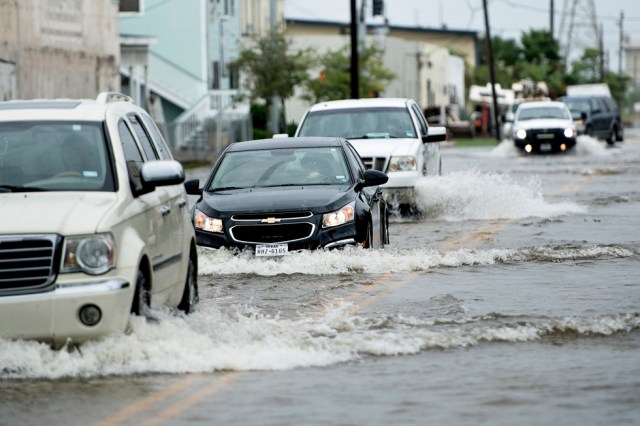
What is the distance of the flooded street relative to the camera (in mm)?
8172

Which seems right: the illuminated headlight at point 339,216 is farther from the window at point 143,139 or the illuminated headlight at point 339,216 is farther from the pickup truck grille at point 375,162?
the pickup truck grille at point 375,162

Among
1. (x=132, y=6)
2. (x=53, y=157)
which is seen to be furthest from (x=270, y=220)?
(x=132, y=6)

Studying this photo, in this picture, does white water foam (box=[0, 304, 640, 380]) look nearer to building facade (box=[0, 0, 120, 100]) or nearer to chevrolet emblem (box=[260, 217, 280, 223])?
chevrolet emblem (box=[260, 217, 280, 223])

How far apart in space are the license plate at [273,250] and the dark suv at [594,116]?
4167 cm

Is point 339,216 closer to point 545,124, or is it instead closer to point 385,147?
point 385,147

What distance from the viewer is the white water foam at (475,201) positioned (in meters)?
23.8

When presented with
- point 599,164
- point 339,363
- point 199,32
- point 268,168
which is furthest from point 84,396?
point 199,32

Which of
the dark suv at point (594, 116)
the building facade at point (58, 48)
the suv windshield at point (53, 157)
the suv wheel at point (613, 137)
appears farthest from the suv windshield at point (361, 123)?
the suv wheel at point (613, 137)

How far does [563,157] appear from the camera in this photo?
49.4 metres

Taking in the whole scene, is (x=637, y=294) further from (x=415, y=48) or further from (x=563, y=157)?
(x=415, y=48)

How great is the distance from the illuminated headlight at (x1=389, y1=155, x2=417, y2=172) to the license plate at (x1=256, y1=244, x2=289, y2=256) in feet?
24.8

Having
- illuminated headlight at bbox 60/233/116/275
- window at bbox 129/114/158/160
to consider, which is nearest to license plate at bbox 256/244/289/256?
window at bbox 129/114/158/160

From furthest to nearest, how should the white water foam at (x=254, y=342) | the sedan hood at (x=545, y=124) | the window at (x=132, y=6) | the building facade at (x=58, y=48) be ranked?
1. the sedan hood at (x=545, y=124)
2. the window at (x=132, y=6)
3. the building facade at (x=58, y=48)
4. the white water foam at (x=254, y=342)

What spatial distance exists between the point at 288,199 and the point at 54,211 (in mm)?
6213
